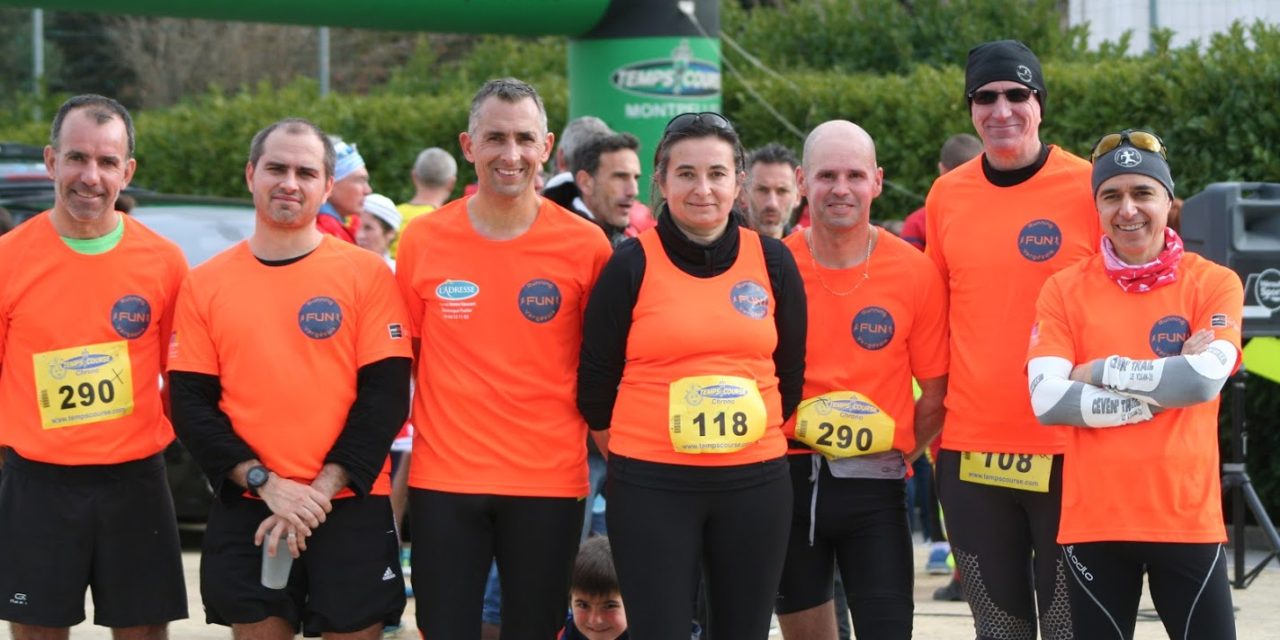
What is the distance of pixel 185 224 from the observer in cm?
945

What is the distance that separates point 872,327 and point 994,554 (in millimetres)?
746

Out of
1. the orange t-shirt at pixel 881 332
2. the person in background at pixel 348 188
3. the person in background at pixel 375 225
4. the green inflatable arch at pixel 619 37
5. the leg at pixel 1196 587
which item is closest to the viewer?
the leg at pixel 1196 587

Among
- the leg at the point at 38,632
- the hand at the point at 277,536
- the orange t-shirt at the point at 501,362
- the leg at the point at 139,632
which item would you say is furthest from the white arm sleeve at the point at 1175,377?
the leg at the point at 38,632

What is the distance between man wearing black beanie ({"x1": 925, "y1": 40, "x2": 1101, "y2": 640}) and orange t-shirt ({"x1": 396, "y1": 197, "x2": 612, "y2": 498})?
3.63ft

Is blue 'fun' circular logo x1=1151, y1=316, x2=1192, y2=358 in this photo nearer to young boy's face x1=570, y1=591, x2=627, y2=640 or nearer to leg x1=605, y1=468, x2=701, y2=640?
leg x1=605, y1=468, x2=701, y2=640

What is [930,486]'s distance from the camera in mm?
9500

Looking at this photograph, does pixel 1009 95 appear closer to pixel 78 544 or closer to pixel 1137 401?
pixel 1137 401

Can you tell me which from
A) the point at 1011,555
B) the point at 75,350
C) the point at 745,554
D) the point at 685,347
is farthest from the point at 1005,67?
the point at 75,350

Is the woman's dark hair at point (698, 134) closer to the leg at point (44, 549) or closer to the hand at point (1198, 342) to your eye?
the hand at point (1198, 342)

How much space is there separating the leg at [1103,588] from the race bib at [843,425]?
2.04 feet

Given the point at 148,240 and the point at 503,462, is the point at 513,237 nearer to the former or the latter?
the point at 503,462

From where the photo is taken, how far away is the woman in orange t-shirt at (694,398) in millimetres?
4746

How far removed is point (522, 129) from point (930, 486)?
16.6 feet

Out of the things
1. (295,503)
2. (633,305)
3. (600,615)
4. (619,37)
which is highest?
(619,37)
